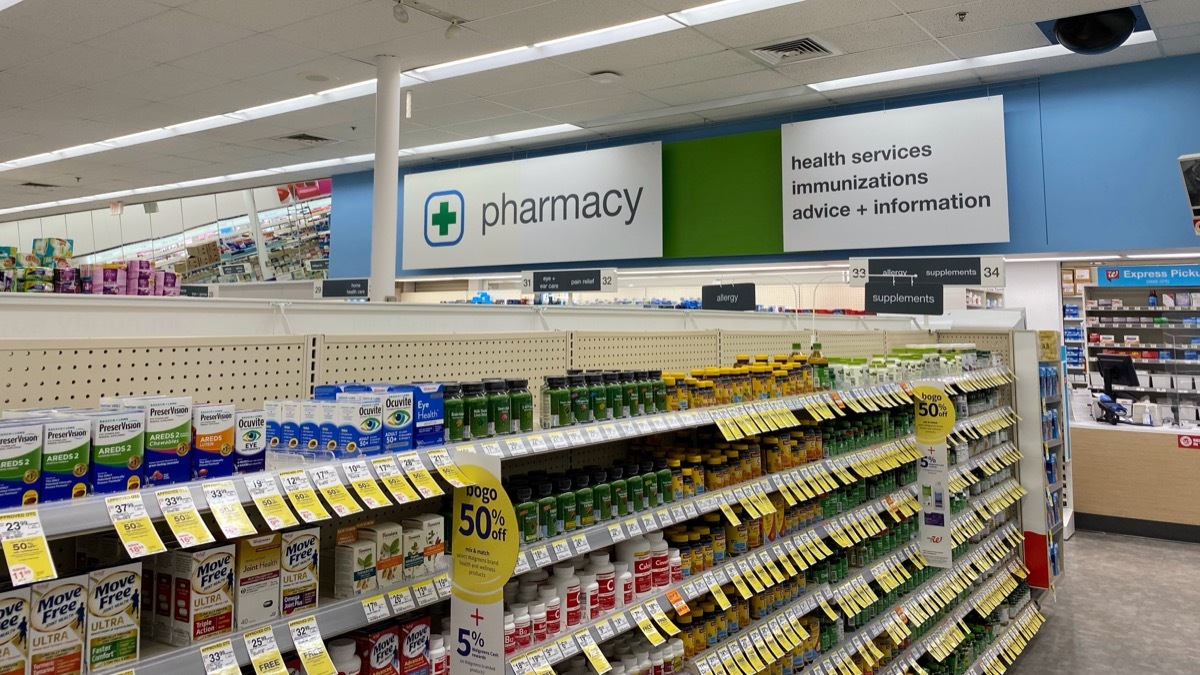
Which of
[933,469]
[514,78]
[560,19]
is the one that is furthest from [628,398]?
[514,78]

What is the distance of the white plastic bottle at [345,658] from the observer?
146 cm

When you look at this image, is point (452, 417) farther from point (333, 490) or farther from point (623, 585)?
point (623, 585)

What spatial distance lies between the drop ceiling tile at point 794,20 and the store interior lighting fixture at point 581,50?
118 millimetres

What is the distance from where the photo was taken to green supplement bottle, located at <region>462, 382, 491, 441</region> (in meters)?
1.64

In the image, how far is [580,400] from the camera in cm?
192

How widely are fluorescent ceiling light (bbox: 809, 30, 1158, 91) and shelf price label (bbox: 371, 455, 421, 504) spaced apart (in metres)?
6.73

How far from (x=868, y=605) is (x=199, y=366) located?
8.83 ft

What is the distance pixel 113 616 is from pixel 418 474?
52 centimetres

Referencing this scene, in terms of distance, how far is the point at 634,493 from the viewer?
2.12 m

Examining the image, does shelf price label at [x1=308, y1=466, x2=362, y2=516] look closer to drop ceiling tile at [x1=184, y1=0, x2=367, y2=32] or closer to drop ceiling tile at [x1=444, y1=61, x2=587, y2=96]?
drop ceiling tile at [x1=184, y1=0, x2=367, y2=32]

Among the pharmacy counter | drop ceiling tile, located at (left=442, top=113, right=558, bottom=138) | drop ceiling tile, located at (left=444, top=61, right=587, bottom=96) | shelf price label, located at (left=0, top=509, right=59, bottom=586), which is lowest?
the pharmacy counter

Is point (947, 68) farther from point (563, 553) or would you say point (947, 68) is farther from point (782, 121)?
point (563, 553)

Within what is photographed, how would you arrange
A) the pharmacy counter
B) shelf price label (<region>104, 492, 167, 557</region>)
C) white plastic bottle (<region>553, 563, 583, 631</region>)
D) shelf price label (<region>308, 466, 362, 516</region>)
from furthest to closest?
the pharmacy counter
white plastic bottle (<region>553, 563, 583, 631</region>)
shelf price label (<region>308, 466, 362, 516</region>)
shelf price label (<region>104, 492, 167, 557</region>)

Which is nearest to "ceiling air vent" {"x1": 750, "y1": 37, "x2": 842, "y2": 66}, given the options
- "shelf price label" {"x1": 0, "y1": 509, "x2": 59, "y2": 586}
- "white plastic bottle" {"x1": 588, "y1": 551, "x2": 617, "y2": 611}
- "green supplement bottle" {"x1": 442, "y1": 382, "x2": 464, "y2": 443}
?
"white plastic bottle" {"x1": 588, "y1": 551, "x2": 617, "y2": 611}
